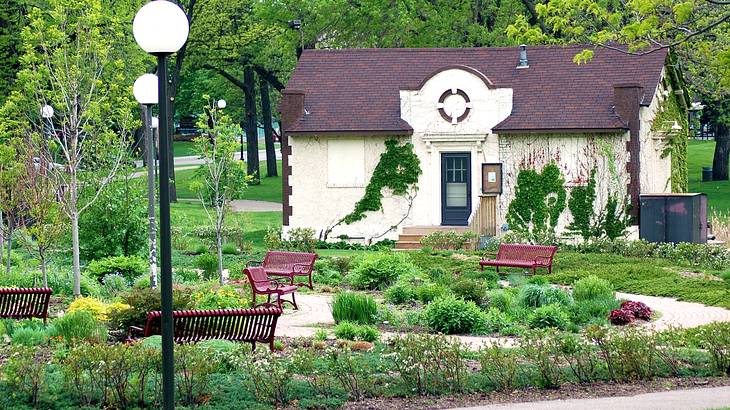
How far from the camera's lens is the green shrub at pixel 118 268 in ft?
76.4

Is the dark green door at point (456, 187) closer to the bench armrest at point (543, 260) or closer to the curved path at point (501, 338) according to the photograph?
the bench armrest at point (543, 260)

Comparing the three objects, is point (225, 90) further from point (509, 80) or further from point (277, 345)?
point (277, 345)

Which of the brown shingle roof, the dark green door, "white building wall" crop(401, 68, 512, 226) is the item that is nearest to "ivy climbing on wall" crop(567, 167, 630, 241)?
the brown shingle roof

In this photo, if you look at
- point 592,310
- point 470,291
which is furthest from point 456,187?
point 592,310

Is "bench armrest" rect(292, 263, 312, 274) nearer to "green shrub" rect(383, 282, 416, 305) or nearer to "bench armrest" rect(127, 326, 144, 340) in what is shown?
"green shrub" rect(383, 282, 416, 305)

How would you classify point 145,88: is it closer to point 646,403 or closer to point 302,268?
point 302,268

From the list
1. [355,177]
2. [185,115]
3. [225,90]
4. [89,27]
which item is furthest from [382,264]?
[185,115]

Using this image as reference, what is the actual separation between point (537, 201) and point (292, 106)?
7143 mm

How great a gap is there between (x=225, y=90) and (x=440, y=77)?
109ft

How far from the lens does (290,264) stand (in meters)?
23.5

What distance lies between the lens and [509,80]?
34406 mm

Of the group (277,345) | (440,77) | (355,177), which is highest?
(440,77)

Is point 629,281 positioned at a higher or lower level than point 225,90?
lower

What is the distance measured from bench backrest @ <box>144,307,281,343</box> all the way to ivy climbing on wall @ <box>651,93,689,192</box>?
20.6 meters
